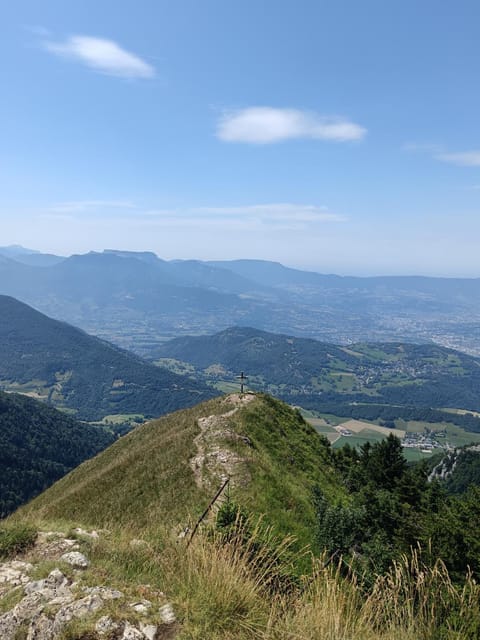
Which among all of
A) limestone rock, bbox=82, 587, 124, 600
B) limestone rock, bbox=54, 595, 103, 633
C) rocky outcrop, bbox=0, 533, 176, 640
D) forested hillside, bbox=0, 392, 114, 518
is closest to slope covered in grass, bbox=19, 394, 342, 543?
rocky outcrop, bbox=0, 533, 176, 640

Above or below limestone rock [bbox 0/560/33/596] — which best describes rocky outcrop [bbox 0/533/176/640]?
above

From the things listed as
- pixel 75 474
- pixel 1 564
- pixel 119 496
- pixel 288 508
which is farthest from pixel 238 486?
pixel 75 474

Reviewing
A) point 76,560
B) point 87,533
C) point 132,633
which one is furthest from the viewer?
point 87,533

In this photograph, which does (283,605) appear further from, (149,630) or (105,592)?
(105,592)

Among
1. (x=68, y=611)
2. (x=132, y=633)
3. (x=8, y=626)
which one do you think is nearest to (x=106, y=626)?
(x=132, y=633)

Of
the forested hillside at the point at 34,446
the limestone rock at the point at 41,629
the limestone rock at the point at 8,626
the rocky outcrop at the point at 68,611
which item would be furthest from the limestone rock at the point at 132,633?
the forested hillside at the point at 34,446

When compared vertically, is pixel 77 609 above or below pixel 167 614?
below

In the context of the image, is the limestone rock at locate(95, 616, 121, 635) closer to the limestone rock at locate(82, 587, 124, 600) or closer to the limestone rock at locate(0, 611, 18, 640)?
the limestone rock at locate(82, 587, 124, 600)

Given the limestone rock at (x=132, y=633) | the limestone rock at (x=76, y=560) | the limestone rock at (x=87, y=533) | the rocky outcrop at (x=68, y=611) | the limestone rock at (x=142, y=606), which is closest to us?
the limestone rock at (x=132, y=633)

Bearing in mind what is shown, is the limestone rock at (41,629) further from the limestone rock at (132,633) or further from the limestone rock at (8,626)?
the limestone rock at (132,633)

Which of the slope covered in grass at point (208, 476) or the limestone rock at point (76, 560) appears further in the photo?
the slope covered in grass at point (208, 476)

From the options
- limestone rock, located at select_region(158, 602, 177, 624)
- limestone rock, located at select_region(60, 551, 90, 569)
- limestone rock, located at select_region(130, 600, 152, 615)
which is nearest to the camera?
limestone rock, located at select_region(158, 602, 177, 624)

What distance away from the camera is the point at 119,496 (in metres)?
22.2

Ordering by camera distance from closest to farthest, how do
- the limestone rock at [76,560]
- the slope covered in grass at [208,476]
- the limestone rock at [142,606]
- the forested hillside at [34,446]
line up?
the limestone rock at [142,606] < the limestone rock at [76,560] < the slope covered in grass at [208,476] < the forested hillside at [34,446]
